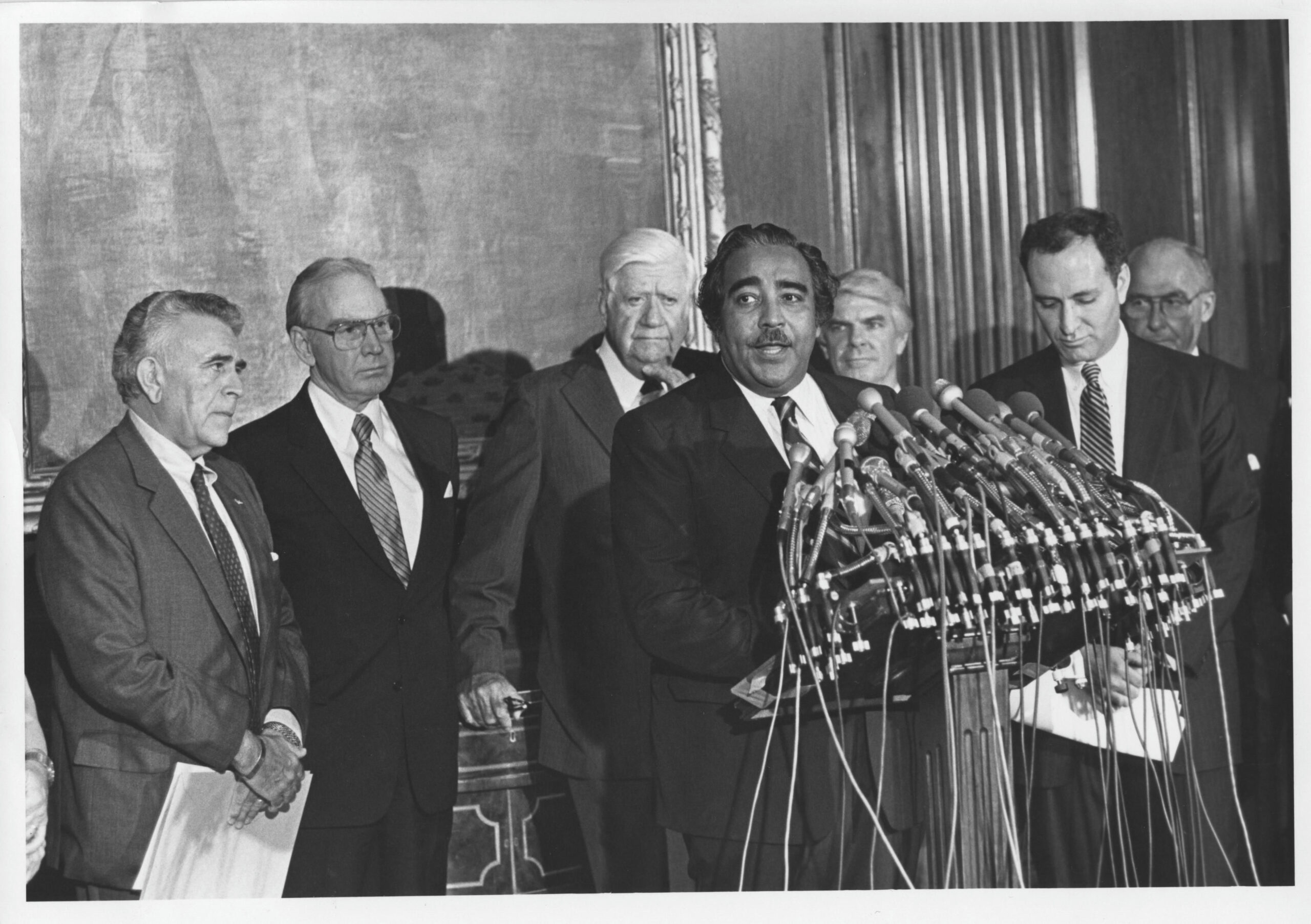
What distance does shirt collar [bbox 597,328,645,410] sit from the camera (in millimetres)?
4234

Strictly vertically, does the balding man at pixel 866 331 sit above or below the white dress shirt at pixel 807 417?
above

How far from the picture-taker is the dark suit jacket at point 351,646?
13.4ft

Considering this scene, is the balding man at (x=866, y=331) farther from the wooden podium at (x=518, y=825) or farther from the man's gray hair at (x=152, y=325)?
the man's gray hair at (x=152, y=325)

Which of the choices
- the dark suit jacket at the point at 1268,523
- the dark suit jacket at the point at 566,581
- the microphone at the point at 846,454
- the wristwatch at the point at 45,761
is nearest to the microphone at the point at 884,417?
the microphone at the point at 846,454

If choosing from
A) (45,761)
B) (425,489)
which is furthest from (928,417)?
(45,761)

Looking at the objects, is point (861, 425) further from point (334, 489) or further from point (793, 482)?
point (334, 489)

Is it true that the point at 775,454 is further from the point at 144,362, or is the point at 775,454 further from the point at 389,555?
the point at 144,362

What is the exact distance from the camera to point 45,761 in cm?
404

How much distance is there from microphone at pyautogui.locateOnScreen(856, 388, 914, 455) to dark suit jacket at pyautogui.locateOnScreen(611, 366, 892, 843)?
0.24 meters

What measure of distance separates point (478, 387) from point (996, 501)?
1572 millimetres

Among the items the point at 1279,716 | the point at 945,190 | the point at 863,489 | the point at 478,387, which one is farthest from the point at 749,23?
the point at 1279,716

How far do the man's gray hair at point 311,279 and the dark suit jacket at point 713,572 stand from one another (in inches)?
35.2

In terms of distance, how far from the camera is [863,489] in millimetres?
3549

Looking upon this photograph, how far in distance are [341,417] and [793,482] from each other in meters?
1.22
